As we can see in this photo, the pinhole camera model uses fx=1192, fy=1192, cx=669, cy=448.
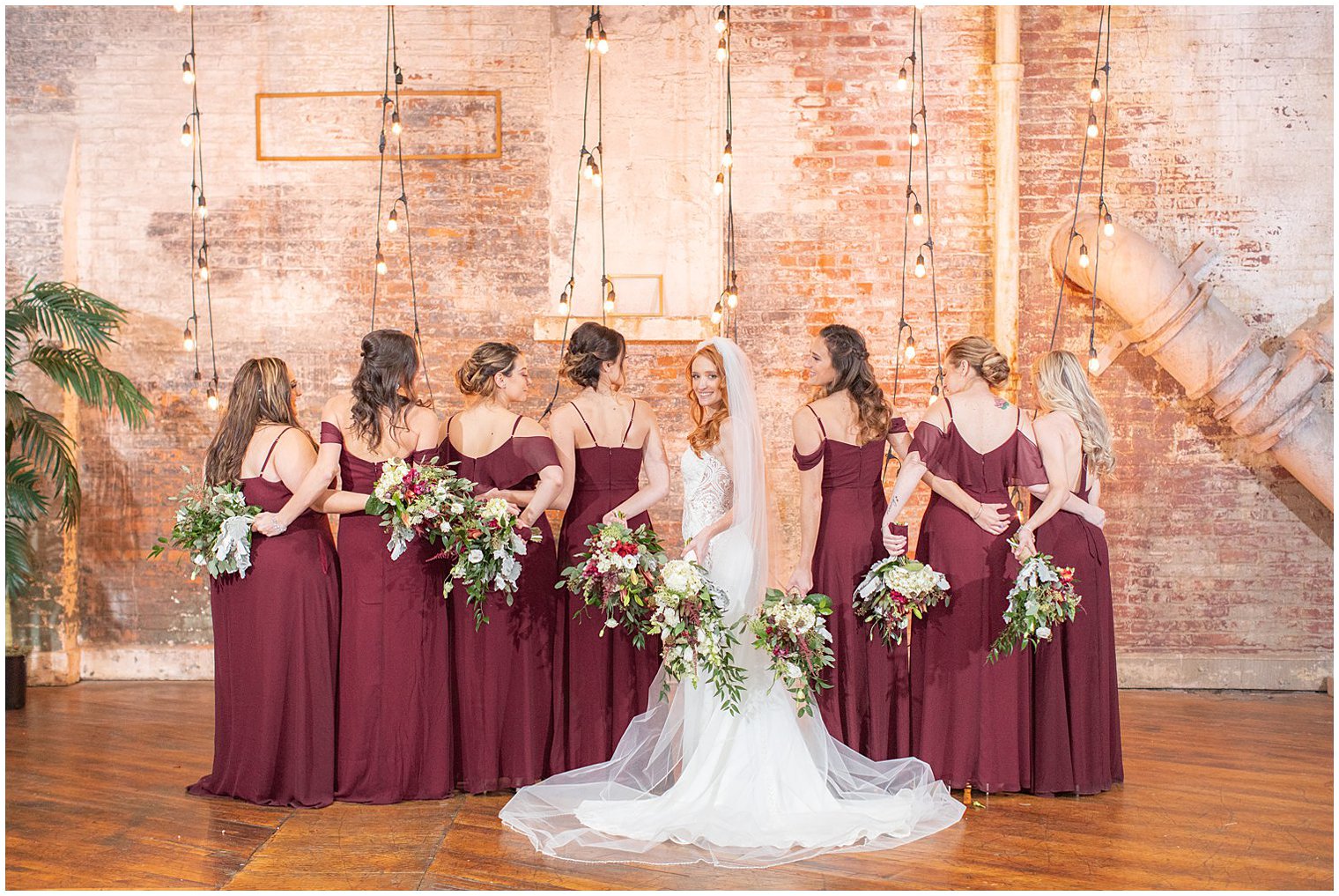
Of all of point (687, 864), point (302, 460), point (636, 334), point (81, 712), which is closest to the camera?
point (687, 864)

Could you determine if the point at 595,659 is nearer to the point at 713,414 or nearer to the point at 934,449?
the point at 713,414

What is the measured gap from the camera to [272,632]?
486cm

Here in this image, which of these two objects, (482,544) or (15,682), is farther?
(15,682)

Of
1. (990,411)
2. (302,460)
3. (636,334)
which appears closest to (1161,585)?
(990,411)

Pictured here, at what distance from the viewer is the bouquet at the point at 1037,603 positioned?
15.6 feet

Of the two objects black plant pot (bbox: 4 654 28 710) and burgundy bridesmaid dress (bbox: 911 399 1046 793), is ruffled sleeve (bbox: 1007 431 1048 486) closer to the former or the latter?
burgundy bridesmaid dress (bbox: 911 399 1046 793)

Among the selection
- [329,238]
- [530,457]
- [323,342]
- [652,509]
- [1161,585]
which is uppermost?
[329,238]

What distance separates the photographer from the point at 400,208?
7.29 metres

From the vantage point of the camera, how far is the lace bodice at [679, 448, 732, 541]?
4.81 m

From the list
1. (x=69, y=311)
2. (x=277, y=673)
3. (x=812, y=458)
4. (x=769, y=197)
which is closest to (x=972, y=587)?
(x=812, y=458)

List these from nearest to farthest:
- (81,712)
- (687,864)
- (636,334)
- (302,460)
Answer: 1. (687,864)
2. (302,460)
3. (81,712)
4. (636,334)

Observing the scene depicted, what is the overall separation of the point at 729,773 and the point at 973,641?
4.24 feet

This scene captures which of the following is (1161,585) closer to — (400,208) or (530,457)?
(530,457)

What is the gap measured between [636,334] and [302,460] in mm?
2636
